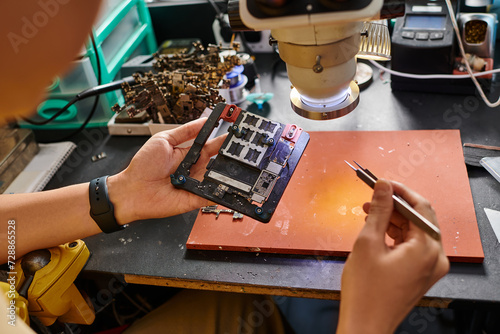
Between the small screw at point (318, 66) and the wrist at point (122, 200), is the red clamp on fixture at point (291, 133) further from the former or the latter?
the wrist at point (122, 200)

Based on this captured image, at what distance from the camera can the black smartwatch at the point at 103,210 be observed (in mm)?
1125

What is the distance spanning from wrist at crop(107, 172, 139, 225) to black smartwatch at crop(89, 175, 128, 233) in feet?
0.05

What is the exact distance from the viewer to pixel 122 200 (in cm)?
115

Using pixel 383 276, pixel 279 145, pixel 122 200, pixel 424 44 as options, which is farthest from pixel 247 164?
pixel 424 44

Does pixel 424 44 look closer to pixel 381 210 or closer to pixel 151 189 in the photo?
pixel 381 210

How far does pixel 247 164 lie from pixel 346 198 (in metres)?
0.28

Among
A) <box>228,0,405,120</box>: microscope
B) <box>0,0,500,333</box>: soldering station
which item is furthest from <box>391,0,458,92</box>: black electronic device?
<box>228,0,405,120</box>: microscope

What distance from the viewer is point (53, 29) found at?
0.49 meters

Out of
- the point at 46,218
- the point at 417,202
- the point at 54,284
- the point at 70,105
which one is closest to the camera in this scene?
the point at 417,202

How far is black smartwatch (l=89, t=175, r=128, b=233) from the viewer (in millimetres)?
1125

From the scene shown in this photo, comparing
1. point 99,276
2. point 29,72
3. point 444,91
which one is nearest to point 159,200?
point 99,276

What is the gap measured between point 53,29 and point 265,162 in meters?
0.67

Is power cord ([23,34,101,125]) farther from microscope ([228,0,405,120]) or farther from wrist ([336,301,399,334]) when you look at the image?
wrist ([336,301,399,334])

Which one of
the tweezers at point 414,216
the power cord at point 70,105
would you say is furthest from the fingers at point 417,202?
the power cord at point 70,105
